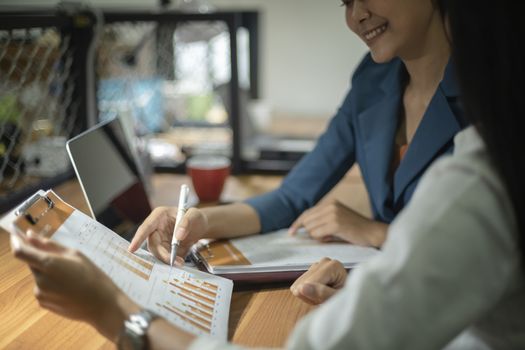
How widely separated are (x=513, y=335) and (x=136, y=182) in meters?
0.87

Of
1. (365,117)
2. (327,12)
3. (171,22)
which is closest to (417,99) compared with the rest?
(365,117)

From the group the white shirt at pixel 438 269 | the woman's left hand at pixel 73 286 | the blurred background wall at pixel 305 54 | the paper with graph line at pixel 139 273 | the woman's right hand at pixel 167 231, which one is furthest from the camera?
the blurred background wall at pixel 305 54

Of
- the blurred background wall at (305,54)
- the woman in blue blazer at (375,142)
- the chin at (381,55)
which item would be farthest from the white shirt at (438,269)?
the blurred background wall at (305,54)

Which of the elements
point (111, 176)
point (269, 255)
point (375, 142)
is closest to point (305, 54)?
point (375, 142)

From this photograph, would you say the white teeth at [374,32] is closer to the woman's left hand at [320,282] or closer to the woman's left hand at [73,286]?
the woman's left hand at [320,282]

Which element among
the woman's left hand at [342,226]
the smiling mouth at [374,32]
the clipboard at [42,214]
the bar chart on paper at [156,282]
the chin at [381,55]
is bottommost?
the woman's left hand at [342,226]

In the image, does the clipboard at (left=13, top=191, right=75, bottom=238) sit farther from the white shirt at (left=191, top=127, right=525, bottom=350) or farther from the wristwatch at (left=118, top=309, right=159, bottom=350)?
the white shirt at (left=191, top=127, right=525, bottom=350)

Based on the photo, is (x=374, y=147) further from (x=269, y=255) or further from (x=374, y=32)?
(x=269, y=255)

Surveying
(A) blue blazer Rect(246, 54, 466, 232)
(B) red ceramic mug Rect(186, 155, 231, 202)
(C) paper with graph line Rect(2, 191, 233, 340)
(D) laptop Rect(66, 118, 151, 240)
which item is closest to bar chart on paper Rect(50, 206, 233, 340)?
(C) paper with graph line Rect(2, 191, 233, 340)

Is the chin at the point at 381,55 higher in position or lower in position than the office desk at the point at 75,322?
higher

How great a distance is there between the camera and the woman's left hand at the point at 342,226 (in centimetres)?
104

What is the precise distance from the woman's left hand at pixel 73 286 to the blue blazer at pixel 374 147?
53 cm

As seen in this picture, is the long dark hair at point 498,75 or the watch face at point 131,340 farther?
the watch face at point 131,340

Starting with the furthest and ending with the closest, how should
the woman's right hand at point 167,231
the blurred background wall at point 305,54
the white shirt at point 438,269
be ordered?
the blurred background wall at point 305,54
the woman's right hand at point 167,231
the white shirt at point 438,269
